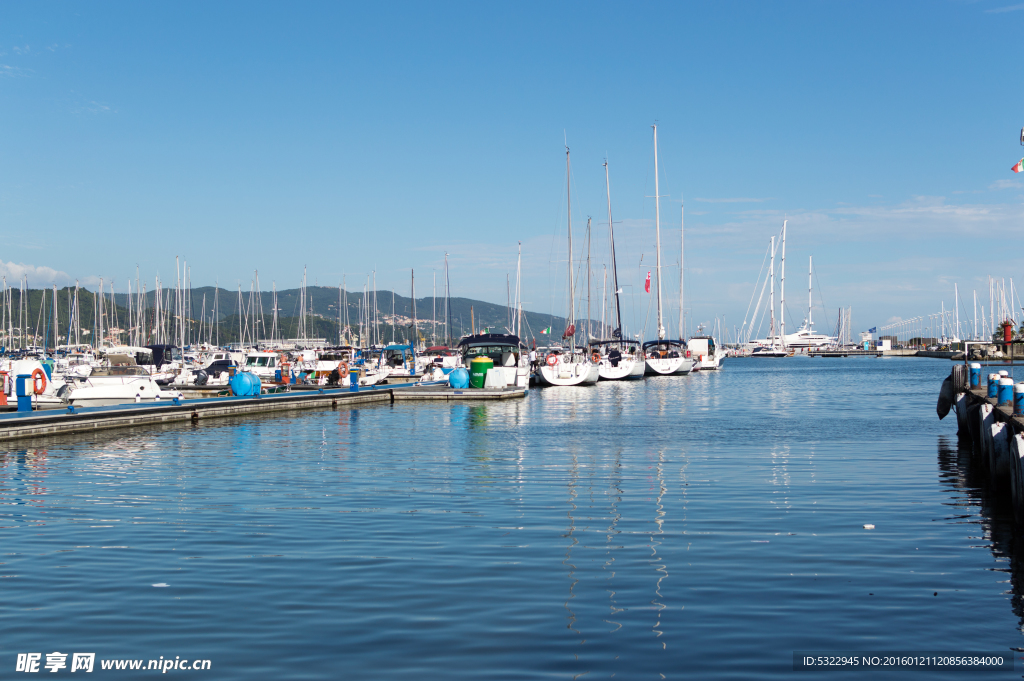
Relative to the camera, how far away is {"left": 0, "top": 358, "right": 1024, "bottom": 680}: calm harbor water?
29.4ft

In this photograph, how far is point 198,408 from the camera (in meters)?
40.2

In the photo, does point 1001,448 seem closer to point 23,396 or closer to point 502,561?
point 502,561

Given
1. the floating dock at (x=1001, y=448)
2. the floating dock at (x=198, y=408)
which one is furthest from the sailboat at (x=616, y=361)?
the floating dock at (x=1001, y=448)

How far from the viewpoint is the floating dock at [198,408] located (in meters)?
32.2

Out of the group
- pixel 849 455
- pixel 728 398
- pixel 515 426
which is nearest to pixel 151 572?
pixel 849 455

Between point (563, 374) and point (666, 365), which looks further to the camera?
point (666, 365)

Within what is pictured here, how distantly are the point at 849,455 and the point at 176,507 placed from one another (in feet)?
61.4

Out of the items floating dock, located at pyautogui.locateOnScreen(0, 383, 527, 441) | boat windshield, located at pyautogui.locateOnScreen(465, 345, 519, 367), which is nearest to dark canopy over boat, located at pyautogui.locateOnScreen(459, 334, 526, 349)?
boat windshield, located at pyautogui.locateOnScreen(465, 345, 519, 367)

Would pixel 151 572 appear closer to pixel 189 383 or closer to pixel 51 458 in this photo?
pixel 51 458

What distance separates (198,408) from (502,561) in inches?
1218

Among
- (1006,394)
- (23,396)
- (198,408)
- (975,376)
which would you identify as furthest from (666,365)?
(1006,394)

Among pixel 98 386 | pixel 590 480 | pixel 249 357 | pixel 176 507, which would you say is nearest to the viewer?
pixel 176 507

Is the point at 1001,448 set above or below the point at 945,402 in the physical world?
below

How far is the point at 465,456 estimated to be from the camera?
26578 millimetres
